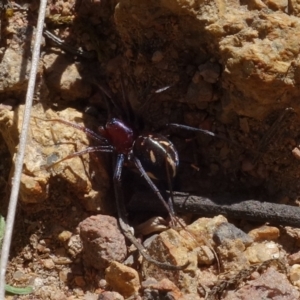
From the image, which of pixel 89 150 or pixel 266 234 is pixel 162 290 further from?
pixel 89 150

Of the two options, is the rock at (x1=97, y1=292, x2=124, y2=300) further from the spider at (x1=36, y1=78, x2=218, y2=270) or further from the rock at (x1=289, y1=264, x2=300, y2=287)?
the rock at (x1=289, y1=264, x2=300, y2=287)

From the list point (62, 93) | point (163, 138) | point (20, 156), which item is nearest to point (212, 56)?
point (163, 138)

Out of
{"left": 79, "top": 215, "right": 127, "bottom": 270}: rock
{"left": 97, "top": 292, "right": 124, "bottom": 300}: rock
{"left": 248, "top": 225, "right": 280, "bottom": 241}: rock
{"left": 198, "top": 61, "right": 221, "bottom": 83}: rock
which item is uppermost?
{"left": 198, "top": 61, "right": 221, "bottom": 83}: rock

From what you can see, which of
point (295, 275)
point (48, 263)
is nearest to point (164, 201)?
point (48, 263)

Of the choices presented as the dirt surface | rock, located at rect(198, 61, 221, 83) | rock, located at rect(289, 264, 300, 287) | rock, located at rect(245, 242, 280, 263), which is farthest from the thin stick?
rock, located at rect(289, 264, 300, 287)

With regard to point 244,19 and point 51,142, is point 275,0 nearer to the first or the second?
point 244,19

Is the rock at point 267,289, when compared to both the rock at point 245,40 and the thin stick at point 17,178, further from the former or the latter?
the thin stick at point 17,178

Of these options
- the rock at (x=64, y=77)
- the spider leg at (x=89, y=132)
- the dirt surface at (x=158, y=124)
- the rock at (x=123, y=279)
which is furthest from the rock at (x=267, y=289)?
the rock at (x=64, y=77)
